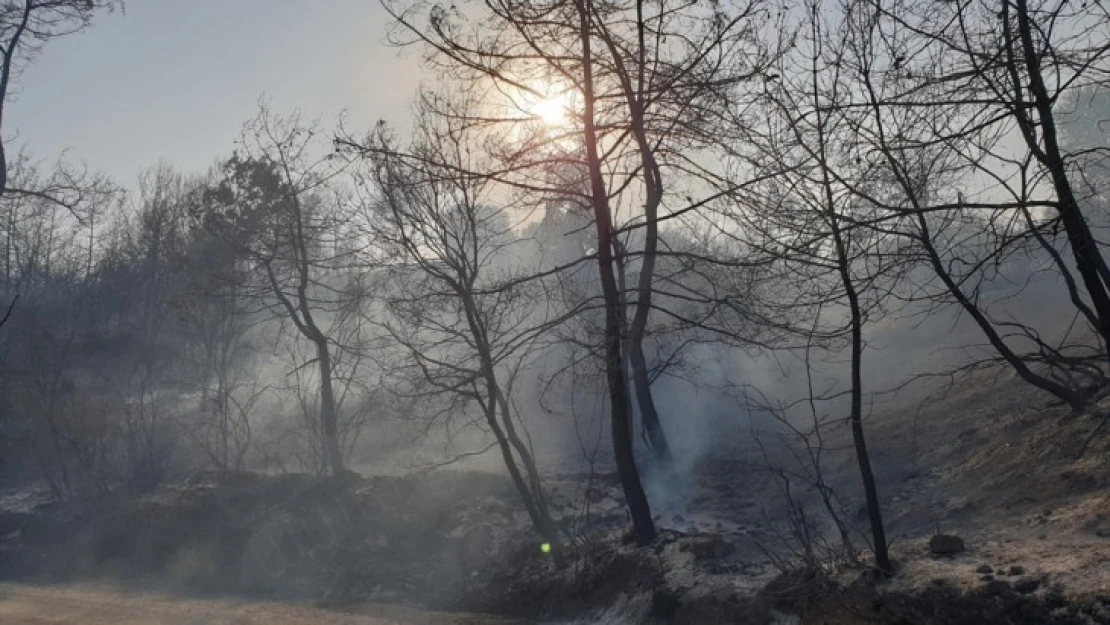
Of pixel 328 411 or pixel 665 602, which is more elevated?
pixel 328 411

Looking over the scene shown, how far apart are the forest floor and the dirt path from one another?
9 cm

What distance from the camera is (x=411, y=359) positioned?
45.3 ft

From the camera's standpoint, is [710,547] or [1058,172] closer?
[1058,172]

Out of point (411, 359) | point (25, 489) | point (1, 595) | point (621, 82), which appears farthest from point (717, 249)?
point (25, 489)

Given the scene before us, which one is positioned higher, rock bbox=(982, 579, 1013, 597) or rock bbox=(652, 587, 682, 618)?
rock bbox=(982, 579, 1013, 597)

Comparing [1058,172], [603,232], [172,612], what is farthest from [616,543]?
[1058,172]

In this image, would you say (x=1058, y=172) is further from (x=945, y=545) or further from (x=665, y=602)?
(x=665, y=602)

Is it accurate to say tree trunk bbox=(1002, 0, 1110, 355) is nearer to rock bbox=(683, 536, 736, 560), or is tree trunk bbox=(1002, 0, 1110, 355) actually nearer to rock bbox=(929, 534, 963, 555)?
rock bbox=(929, 534, 963, 555)

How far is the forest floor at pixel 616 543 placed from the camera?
801cm

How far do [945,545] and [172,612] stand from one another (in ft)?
39.8

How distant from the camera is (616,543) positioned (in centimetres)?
1340

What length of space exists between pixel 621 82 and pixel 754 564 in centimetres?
572

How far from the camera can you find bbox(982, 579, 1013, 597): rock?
Answer: 23.2 feet

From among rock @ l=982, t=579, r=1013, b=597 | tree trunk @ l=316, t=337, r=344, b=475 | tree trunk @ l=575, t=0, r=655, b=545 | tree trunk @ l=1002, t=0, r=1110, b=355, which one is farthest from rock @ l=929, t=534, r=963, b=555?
tree trunk @ l=316, t=337, r=344, b=475
